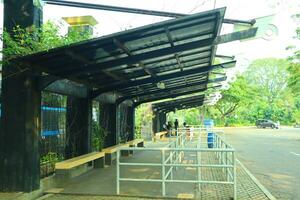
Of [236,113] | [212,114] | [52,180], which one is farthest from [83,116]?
[236,113]

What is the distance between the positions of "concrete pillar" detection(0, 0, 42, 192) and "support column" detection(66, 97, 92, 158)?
120 inches

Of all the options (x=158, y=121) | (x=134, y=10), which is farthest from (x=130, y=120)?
(x=158, y=121)

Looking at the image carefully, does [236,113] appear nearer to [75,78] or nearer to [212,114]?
[212,114]

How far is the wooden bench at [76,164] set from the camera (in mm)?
8875

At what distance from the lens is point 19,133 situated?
7.83m

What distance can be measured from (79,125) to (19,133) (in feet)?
11.2

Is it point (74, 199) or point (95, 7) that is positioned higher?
point (95, 7)

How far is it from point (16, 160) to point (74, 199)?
1.31 meters

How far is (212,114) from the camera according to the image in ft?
198

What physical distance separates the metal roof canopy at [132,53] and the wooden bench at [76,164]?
186 centimetres

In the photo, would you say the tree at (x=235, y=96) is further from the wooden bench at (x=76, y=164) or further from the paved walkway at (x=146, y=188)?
the paved walkway at (x=146, y=188)

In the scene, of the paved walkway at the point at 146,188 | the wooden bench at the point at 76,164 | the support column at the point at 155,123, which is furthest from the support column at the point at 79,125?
the support column at the point at 155,123

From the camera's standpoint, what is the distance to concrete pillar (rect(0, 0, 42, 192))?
7777 mm

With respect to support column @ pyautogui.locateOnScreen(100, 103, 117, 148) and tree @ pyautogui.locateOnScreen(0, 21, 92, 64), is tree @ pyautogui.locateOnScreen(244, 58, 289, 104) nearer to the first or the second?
support column @ pyautogui.locateOnScreen(100, 103, 117, 148)
